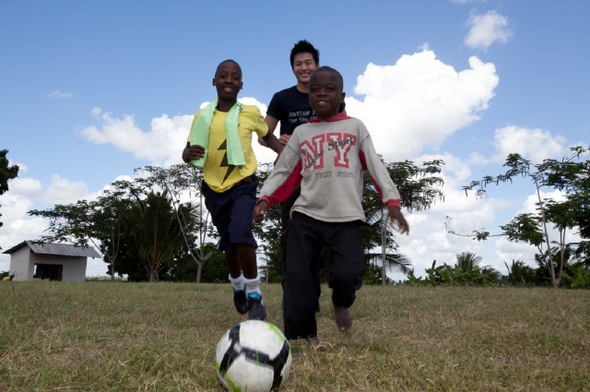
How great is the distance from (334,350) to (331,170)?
3.65 feet

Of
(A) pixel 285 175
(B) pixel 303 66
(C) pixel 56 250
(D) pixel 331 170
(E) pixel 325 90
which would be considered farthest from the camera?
(C) pixel 56 250

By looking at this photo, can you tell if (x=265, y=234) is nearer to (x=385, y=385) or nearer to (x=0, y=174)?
(x=0, y=174)

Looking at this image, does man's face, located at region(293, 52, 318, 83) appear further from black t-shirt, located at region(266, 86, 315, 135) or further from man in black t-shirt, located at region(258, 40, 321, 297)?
black t-shirt, located at region(266, 86, 315, 135)

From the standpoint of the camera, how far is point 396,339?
3.25 metres

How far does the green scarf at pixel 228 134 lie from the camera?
3.96 metres

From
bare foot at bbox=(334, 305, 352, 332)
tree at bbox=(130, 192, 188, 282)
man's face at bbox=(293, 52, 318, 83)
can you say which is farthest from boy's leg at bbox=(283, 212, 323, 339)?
tree at bbox=(130, 192, 188, 282)

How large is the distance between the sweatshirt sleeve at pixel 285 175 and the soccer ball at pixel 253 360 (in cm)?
117

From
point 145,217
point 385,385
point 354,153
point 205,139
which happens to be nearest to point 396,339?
point 385,385

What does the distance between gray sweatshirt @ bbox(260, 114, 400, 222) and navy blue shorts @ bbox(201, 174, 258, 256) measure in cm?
70

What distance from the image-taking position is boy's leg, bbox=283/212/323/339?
2.91 metres

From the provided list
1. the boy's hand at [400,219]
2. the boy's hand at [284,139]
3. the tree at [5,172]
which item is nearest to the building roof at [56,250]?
the tree at [5,172]

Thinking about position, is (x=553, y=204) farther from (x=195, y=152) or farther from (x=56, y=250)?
(x=56, y=250)

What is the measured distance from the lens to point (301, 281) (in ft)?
9.50

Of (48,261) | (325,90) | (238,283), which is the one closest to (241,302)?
(238,283)
